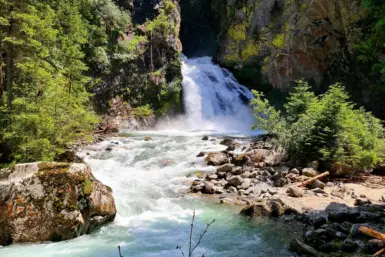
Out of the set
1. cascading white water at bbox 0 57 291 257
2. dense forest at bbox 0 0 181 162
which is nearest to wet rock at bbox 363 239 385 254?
cascading white water at bbox 0 57 291 257

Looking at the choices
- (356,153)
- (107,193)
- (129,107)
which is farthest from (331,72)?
(107,193)

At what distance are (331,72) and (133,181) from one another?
1666 cm

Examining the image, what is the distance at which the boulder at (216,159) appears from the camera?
14492 mm

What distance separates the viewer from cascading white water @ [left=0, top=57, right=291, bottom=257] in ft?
23.2

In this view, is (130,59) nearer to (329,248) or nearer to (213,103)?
(213,103)

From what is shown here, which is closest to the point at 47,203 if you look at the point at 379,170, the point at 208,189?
the point at 208,189

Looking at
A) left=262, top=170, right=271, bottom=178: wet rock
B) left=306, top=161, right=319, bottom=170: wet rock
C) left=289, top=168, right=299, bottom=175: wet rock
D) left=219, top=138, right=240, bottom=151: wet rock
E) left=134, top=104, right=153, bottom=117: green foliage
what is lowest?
left=262, top=170, right=271, bottom=178: wet rock

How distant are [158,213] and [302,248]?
13.5ft

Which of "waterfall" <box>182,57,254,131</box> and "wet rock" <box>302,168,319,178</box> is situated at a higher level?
"waterfall" <box>182,57,254,131</box>

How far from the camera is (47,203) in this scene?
7.56 meters

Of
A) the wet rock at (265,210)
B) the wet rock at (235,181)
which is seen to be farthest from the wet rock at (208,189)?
the wet rock at (265,210)

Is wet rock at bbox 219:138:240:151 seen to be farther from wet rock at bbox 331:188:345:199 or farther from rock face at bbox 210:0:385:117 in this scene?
rock face at bbox 210:0:385:117

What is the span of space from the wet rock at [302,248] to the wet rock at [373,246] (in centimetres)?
87

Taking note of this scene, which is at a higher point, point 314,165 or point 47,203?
point 314,165
